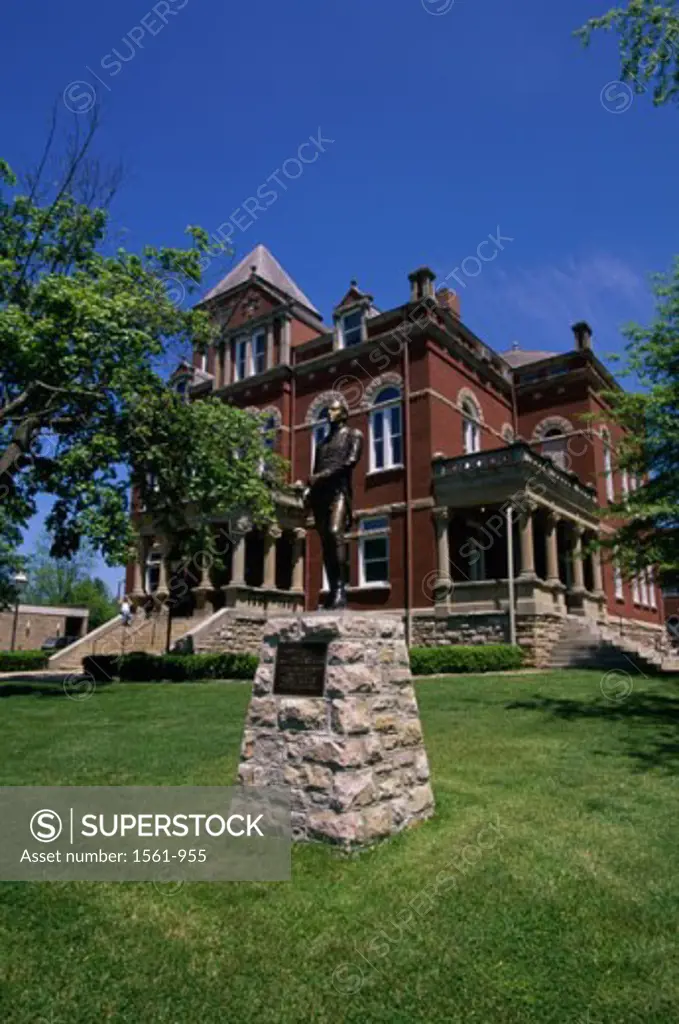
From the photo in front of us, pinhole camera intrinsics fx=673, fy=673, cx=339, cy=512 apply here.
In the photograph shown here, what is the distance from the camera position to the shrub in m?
19.5

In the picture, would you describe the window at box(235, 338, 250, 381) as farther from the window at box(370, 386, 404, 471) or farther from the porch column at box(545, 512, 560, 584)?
the porch column at box(545, 512, 560, 584)

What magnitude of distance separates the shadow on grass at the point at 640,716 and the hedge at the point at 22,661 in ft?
82.8

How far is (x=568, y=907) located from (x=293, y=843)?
2.24 meters

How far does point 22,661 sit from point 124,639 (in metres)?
7.90

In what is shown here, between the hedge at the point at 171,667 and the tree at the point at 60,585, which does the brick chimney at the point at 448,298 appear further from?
the tree at the point at 60,585

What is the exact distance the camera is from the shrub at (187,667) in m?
19.5

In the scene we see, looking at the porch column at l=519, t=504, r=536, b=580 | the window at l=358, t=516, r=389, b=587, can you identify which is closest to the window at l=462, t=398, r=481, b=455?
the window at l=358, t=516, r=389, b=587

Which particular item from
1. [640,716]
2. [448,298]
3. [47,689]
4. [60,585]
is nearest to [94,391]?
[47,689]

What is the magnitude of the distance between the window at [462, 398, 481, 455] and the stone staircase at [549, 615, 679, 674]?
814cm

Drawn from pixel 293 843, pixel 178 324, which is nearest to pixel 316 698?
pixel 293 843

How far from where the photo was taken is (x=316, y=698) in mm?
5902

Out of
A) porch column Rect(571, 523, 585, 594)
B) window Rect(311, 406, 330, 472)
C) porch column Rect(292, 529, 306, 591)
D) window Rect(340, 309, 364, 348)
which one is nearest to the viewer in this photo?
porch column Rect(571, 523, 585, 594)

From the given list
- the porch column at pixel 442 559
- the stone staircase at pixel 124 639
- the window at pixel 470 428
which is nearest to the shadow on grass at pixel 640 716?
the porch column at pixel 442 559

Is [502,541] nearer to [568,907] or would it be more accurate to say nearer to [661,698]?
[661,698]
